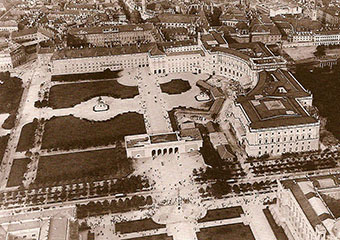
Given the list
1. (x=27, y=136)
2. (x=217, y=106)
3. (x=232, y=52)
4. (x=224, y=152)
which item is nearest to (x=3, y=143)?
(x=27, y=136)

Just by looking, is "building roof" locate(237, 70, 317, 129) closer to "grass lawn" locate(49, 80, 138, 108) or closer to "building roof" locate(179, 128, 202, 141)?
"building roof" locate(179, 128, 202, 141)

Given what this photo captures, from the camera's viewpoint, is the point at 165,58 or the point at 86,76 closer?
the point at 165,58

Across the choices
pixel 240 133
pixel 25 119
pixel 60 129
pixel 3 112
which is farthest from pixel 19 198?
pixel 240 133

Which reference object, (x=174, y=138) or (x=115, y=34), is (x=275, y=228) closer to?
(x=174, y=138)

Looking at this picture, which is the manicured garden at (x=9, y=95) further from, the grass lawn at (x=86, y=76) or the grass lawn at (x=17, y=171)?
the grass lawn at (x=17, y=171)

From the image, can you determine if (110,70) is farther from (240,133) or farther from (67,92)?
(240,133)
